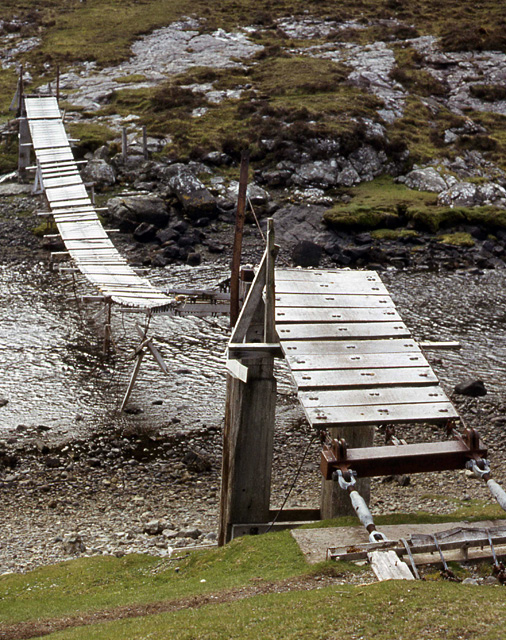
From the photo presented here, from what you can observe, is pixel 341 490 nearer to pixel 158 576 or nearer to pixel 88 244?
pixel 158 576

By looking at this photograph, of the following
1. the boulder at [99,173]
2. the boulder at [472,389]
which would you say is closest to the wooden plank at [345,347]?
the boulder at [472,389]

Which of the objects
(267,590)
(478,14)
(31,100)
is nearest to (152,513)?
(267,590)

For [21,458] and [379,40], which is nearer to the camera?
[21,458]

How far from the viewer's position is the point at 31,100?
4625cm

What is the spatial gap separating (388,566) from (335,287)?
578cm

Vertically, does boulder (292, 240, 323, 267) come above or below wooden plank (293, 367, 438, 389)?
below

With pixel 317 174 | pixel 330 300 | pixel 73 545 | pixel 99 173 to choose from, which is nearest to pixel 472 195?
pixel 317 174

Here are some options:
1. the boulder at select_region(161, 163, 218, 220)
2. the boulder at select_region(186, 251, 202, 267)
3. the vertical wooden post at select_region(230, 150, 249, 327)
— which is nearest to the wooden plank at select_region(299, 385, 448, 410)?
the vertical wooden post at select_region(230, 150, 249, 327)

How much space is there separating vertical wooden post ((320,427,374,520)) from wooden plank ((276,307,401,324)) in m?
1.93

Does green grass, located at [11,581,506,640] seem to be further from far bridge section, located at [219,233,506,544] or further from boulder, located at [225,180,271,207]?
boulder, located at [225,180,271,207]

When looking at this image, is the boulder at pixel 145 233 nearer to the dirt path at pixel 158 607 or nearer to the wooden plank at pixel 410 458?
the dirt path at pixel 158 607

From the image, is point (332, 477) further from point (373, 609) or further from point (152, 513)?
point (152, 513)

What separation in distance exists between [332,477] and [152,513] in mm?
9154

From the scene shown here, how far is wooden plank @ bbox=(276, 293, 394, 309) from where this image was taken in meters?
12.3
